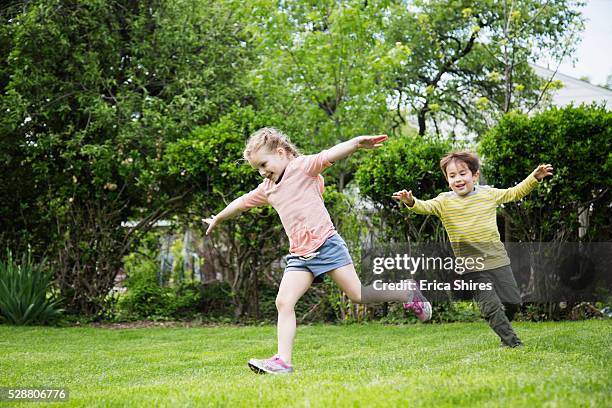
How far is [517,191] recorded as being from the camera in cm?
515

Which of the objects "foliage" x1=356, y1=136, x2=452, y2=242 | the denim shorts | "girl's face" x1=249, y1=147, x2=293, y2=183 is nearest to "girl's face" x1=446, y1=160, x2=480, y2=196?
the denim shorts

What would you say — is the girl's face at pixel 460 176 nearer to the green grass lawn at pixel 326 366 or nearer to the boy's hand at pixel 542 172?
the boy's hand at pixel 542 172

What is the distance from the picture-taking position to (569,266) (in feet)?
24.4

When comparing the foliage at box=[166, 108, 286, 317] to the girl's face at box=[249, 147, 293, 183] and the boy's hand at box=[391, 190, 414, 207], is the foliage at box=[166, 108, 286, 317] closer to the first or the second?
the boy's hand at box=[391, 190, 414, 207]

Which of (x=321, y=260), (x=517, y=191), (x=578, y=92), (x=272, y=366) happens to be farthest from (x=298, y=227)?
(x=578, y=92)

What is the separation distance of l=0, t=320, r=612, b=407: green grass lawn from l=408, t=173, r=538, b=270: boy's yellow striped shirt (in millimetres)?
744

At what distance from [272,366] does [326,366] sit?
2.39ft

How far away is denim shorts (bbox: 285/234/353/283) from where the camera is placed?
4336 millimetres

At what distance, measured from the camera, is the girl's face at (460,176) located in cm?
524

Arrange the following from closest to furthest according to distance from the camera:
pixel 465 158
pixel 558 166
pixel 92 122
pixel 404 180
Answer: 1. pixel 465 158
2. pixel 558 166
3. pixel 404 180
4. pixel 92 122

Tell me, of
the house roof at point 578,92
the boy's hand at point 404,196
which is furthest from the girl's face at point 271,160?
the house roof at point 578,92

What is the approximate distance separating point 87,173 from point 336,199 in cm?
371

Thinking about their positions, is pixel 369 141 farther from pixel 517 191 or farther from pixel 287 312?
pixel 517 191

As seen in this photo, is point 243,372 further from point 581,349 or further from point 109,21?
point 109,21
